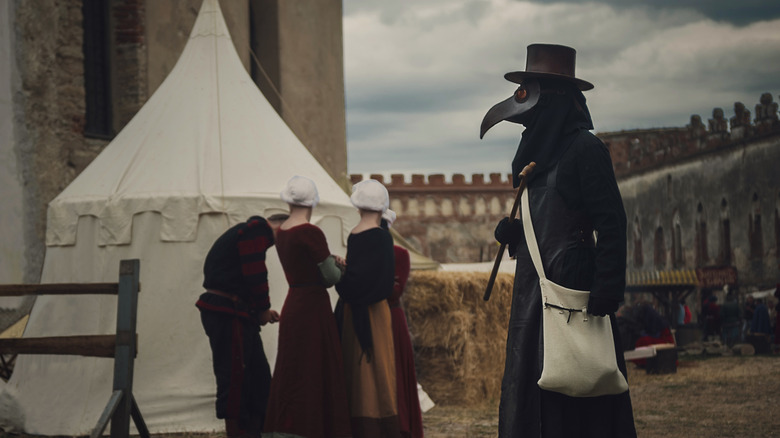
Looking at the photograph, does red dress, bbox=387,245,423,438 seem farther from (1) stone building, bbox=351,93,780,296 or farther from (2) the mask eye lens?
(1) stone building, bbox=351,93,780,296

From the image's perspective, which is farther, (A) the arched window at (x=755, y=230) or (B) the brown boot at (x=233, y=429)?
(A) the arched window at (x=755, y=230)

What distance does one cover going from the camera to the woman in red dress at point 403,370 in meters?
5.67

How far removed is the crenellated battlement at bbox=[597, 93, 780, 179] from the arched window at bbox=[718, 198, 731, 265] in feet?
6.81

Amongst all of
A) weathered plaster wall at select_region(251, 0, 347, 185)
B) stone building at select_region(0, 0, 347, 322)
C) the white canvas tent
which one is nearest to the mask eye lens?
the white canvas tent

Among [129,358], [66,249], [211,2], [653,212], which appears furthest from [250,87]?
[653,212]

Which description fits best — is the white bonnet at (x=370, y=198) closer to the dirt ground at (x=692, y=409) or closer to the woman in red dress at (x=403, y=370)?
the woman in red dress at (x=403, y=370)

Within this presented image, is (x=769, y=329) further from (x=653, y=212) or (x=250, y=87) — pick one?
(x=653, y=212)

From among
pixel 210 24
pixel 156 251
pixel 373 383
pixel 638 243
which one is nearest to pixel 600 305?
pixel 373 383

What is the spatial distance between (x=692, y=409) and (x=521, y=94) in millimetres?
5620

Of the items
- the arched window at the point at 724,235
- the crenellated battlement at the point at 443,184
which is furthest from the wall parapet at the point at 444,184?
the arched window at the point at 724,235

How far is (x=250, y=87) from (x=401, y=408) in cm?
406

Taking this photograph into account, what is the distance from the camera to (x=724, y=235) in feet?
105

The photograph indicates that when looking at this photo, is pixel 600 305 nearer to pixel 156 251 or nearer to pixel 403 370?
pixel 403 370

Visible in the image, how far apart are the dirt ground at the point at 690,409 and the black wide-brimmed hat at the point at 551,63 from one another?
3712mm
